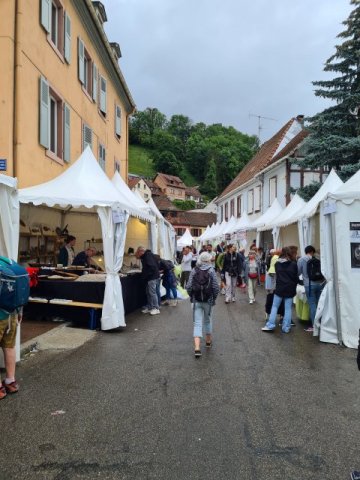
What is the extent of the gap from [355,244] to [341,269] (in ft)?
1.66

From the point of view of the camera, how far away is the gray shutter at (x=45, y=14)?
1132 cm

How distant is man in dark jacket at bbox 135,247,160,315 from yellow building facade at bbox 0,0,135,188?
3.50 meters

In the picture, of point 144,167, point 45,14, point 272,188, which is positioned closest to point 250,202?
point 272,188

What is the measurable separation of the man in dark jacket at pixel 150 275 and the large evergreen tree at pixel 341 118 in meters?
9.92

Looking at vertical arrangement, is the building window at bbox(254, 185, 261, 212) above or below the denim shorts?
above

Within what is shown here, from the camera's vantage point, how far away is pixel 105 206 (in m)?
9.17

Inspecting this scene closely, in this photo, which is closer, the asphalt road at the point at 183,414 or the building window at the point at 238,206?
the asphalt road at the point at 183,414

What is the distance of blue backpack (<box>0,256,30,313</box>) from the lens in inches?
185

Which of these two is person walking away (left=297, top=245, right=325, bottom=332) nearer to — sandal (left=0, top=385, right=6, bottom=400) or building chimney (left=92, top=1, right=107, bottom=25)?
sandal (left=0, top=385, right=6, bottom=400)

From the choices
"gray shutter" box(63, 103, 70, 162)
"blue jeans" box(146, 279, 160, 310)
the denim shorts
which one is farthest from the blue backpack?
"gray shutter" box(63, 103, 70, 162)

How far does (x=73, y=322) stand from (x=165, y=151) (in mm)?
103054

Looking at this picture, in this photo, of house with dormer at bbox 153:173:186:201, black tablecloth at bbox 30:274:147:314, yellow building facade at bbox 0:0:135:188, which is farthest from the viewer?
house with dormer at bbox 153:173:186:201

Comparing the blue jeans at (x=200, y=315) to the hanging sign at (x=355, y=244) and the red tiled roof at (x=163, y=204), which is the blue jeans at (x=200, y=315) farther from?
the red tiled roof at (x=163, y=204)

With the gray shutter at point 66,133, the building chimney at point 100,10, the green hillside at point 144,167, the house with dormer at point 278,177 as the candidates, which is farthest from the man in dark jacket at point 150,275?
the green hillside at point 144,167
